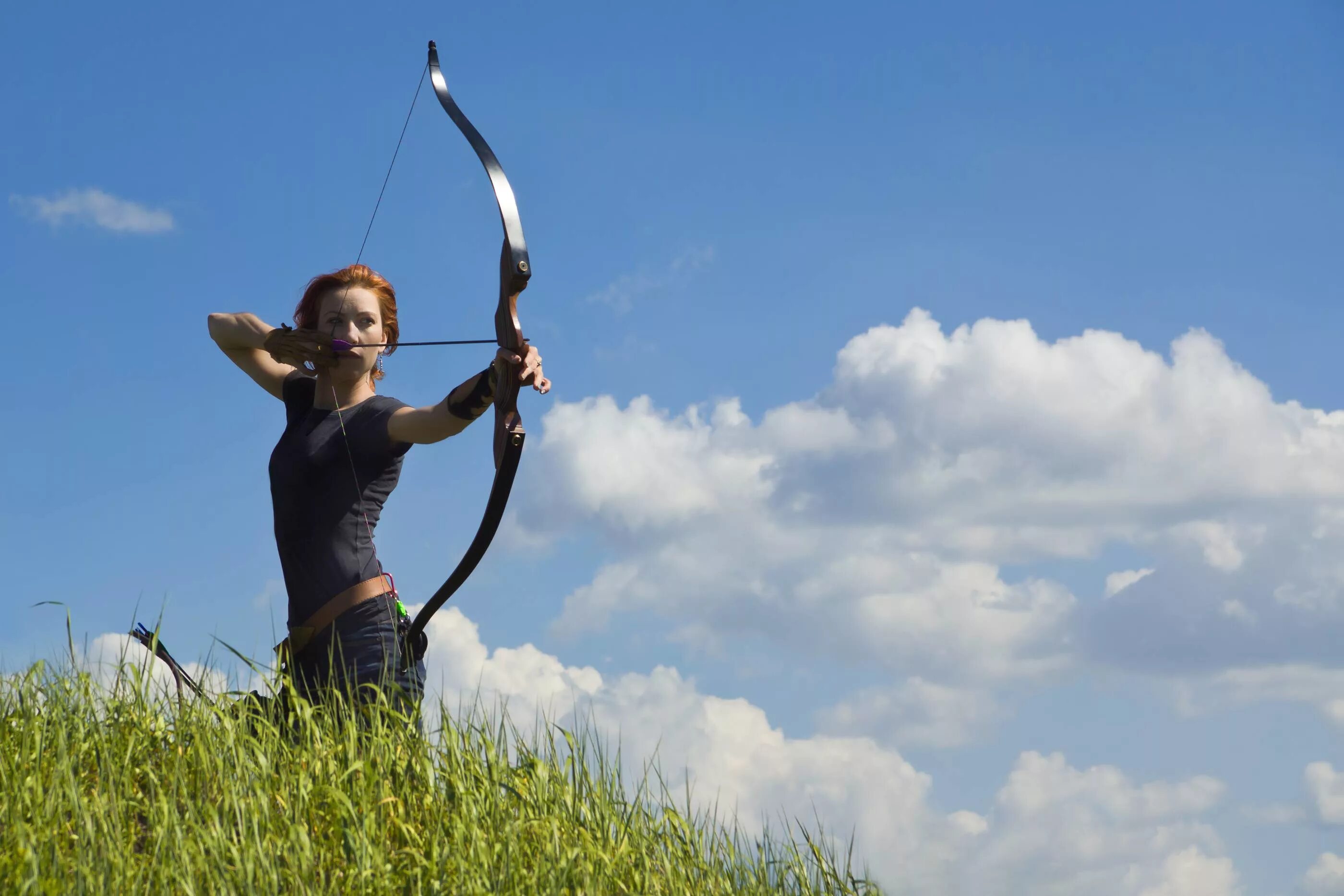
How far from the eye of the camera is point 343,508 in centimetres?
407

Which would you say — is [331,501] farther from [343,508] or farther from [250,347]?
[250,347]

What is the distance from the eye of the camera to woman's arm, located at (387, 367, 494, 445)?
3.85 metres

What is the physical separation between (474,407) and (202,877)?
1.52m

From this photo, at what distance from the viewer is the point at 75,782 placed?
12.3ft

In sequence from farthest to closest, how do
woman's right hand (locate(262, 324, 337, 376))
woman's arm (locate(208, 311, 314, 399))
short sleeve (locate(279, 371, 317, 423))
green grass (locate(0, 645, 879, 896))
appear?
woman's arm (locate(208, 311, 314, 399)) < short sleeve (locate(279, 371, 317, 423)) < woman's right hand (locate(262, 324, 337, 376)) < green grass (locate(0, 645, 879, 896))

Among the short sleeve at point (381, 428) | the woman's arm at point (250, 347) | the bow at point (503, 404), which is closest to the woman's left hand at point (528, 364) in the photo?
the bow at point (503, 404)

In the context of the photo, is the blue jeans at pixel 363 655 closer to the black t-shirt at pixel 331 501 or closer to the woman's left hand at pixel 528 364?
the black t-shirt at pixel 331 501

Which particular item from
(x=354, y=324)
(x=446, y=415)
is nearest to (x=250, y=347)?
(x=354, y=324)

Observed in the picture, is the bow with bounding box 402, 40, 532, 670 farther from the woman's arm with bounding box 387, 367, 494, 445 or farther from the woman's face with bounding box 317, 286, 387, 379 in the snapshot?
the woman's face with bounding box 317, 286, 387, 379

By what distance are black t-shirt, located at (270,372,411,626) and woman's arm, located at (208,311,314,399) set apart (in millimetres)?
621

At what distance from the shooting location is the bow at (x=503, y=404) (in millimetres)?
3695

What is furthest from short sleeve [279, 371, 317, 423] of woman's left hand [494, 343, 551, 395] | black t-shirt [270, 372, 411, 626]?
woman's left hand [494, 343, 551, 395]

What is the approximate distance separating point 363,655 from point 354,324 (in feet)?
3.85

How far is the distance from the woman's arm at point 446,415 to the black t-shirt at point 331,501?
2.3 inches
